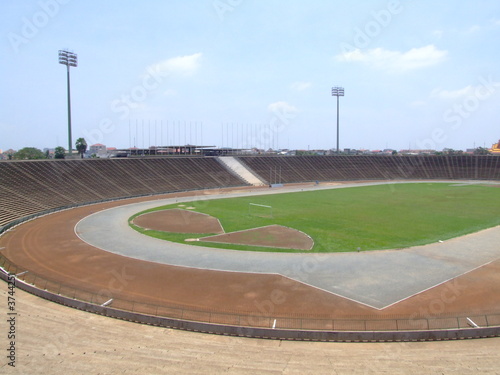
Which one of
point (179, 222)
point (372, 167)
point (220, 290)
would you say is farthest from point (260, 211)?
point (372, 167)

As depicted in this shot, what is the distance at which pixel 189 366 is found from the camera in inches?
547

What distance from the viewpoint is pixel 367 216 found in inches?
1774

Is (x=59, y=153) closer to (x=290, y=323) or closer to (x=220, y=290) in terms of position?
(x=220, y=290)

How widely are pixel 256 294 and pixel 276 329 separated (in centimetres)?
519

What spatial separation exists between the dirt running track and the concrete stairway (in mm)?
58911

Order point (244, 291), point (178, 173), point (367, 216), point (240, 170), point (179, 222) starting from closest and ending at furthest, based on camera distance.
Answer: point (244, 291) → point (179, 222) → point (367, 216) → point (178, 173) → point (240, 170)

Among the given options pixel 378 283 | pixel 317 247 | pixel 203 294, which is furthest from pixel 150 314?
pixel 317 247

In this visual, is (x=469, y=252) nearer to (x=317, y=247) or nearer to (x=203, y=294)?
(x=317, y=247)

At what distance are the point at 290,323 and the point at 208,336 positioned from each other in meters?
4.17

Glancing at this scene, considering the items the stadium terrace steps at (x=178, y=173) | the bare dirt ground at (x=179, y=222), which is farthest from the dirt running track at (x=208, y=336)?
the stadium terrace steps at (x=178, y=173)

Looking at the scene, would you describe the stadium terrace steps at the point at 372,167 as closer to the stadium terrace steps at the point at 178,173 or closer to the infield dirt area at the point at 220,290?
the stadium terrace steps at the point at 178,173

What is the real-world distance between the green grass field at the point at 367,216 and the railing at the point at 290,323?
1239 centimetres

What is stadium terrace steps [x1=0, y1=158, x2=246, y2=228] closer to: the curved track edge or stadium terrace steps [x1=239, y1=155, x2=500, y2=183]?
stadium terrace steps [x1=239, y1=155, x2=500, y2=183]

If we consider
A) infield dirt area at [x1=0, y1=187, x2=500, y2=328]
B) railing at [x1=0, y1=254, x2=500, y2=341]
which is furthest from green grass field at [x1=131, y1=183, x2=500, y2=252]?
railing at [x1=0, y1=254, x2=500, y2=341]
